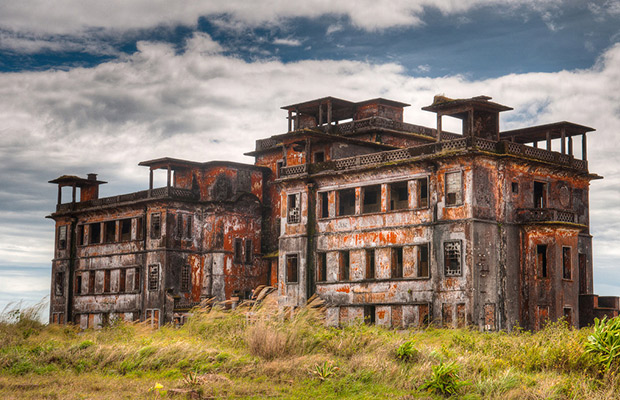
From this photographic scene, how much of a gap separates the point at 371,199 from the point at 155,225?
45.6 feet

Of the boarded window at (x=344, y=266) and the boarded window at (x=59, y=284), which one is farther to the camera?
the boarded window at (x=59, y=284)

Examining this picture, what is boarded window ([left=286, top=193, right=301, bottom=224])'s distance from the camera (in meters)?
40.3

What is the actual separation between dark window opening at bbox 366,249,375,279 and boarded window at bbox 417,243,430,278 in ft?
8.05

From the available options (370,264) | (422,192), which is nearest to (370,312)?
(370,264)

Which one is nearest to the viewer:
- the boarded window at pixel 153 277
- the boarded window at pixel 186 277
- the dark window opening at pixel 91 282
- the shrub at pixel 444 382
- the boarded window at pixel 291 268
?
the shrub at pixel 444 382

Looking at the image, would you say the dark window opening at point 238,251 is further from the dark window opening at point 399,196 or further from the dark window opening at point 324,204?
the dark window opening at point 399,196

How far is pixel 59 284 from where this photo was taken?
176 feet

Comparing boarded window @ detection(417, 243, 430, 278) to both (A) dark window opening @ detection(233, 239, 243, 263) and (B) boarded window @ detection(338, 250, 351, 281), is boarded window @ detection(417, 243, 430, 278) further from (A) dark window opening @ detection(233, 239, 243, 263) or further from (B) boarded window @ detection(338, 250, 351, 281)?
(A) dark window opening @ detection(233, 239, 243, 263)

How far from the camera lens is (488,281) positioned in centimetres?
3297

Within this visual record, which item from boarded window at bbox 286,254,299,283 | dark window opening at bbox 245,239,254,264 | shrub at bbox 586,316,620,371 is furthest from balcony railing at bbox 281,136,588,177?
shrub at bbox 586,316,620,371

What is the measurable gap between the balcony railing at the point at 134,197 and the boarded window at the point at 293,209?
846 cm

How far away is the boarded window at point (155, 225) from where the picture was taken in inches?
1829

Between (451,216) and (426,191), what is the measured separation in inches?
140

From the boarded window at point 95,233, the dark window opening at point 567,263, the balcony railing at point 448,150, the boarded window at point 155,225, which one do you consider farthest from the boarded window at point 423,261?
the boarded window at point 95,233
